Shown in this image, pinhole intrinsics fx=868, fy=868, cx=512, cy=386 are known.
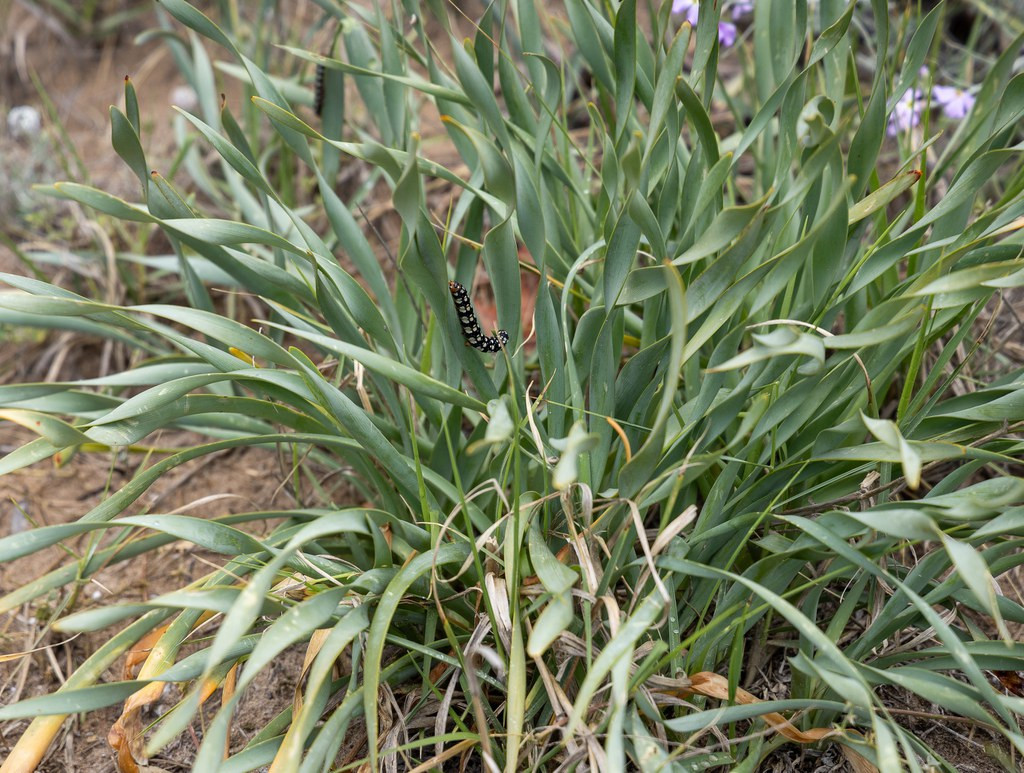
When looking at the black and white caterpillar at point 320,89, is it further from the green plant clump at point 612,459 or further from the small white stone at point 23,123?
the small white stone at point 23,123

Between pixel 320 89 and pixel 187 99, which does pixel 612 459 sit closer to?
pixel 320 89

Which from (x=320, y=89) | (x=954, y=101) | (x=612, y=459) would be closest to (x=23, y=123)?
(x=320, y=89)

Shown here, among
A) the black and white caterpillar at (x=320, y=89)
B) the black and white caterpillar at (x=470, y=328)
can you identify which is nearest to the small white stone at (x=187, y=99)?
the black and white caterpillar at (x=320, y=89)

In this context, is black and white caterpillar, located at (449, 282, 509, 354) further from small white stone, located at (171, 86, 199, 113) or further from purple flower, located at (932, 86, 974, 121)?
small white stone, located at (171, 86, 199, 113)

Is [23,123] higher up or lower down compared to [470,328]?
lower down

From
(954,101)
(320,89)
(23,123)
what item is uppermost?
(954,101)

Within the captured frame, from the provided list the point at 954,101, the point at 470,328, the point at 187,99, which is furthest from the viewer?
the point at 187,99

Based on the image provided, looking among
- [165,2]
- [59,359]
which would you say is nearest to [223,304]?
[59,359]

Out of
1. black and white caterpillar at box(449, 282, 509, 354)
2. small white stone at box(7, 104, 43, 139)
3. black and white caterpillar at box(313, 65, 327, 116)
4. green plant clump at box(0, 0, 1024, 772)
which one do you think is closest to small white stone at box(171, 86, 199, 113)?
small white stone at box(7, 104, 43, 139)
